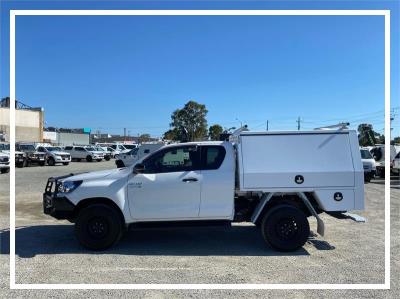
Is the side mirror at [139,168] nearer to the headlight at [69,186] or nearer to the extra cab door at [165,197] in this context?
the extra cab door at [165,197]

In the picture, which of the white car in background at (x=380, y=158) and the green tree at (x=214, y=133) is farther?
the white car in background at (x=380, y=158)

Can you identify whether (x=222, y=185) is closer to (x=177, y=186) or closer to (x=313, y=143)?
(x=177, y=186)

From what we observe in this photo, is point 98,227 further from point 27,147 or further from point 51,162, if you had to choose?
point 51,162

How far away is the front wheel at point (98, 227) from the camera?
7.09 meters

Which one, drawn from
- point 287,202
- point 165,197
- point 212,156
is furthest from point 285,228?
point 165,197

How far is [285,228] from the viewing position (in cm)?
716

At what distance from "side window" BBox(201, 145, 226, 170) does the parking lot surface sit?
141 centimetres

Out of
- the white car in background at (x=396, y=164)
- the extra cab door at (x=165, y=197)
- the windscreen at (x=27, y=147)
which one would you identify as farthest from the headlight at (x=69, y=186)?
the windscreen at (x=27, y=147)

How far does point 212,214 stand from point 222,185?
516mm

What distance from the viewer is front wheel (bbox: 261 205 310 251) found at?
7109mm

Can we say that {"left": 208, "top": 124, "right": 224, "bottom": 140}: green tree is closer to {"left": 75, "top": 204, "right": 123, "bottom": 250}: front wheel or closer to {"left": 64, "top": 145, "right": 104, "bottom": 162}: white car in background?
{"left": 75, "top": 204, "right": 123, "bottom": 250}: front wheel

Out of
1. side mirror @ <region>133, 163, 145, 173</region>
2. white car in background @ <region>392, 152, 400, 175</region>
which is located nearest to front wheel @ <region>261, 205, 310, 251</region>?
side mirror @ <region>133, 163, 145, 173</region>

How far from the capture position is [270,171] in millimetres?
7145

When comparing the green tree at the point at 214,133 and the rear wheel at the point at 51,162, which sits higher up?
the green tree at the point at 214,133
